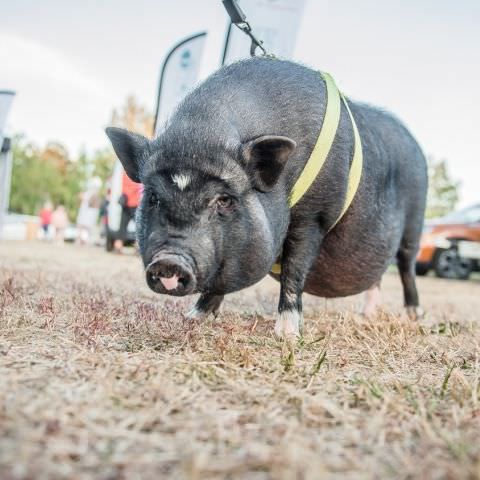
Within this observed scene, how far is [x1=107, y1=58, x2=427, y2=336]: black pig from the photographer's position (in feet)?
8.48

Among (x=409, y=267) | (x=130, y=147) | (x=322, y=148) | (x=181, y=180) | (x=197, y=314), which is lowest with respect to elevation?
(x=197, y=314)

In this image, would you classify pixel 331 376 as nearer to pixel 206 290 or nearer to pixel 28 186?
pixel 206 290

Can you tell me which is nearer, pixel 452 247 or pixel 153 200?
pixel 153 200

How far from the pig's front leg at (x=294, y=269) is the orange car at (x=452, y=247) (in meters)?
9.93

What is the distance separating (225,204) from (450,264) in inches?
440

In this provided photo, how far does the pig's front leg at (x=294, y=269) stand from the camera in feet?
10.5

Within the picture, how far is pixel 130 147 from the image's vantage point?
3014mm

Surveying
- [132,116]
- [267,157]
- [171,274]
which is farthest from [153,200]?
[132,116]

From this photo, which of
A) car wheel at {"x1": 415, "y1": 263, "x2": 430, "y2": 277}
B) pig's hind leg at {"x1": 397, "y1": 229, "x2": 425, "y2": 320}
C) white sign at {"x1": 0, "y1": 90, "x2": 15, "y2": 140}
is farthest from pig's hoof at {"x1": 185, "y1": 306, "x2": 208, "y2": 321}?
car wheel at {"x1": 415, "y1": 263, "x2": 430, "y2": 277}

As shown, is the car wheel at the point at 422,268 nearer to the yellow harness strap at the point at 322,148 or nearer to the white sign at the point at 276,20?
the white sign at the point at 276,20

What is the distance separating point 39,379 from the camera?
1927 millimetres

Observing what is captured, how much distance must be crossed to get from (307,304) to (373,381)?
10.5 ft

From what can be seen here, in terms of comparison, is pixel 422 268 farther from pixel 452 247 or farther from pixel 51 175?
pixel 51 175

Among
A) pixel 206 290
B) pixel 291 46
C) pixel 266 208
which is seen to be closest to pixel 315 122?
pixel 266 208
